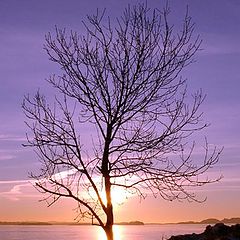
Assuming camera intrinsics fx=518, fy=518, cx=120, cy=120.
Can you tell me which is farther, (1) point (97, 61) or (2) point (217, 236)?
(2) point (217, 236)

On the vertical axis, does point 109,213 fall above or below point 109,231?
above

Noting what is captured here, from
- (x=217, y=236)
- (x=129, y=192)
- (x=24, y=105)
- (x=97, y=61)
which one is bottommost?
(x=217, y=236)

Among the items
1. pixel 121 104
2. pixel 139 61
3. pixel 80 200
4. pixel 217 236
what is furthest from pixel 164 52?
pixel 217 236

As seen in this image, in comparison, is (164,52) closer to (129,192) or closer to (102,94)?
(102,94)

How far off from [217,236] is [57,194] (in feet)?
31.6

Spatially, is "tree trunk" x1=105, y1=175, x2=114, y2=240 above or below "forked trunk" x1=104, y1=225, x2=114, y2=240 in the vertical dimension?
above

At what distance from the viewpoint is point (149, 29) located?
13.9 metres

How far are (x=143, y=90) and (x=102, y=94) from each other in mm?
1099

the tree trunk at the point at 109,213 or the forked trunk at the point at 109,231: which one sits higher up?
the tree trunk at the point at 109,213

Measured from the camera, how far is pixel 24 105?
1387 cm

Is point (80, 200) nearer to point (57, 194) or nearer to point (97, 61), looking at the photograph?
point (57, 194)

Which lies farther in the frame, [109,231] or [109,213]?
[109,213]

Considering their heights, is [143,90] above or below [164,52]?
below

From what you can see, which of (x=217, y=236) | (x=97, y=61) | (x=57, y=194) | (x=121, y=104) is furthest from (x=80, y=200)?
(x=217, y=236)
